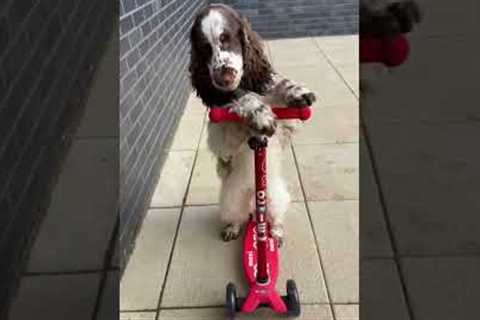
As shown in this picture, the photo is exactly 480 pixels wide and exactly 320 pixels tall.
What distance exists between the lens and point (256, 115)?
7.15ft

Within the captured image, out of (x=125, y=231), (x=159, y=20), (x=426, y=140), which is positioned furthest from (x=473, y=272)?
(x=159, y=20)

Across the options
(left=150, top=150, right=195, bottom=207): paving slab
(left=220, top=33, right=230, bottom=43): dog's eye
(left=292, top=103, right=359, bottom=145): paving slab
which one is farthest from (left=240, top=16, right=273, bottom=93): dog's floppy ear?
(left=292, top=103, right=359, bottom=145): paving slab

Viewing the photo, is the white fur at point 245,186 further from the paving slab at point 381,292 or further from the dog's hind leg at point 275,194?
the paving slab at point 381,292

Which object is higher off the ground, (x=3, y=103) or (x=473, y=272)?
(x=3, y=103)

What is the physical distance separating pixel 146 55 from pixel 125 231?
1.37 meters

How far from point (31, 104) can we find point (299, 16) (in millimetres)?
6430

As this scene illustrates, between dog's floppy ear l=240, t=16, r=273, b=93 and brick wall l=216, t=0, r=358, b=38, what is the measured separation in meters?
5.73

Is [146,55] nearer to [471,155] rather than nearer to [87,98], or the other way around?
[87,98]

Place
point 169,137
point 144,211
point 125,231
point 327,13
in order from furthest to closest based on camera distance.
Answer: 1. point 327,13
2. point 169,137
3. point 144,211
4. point 125,231

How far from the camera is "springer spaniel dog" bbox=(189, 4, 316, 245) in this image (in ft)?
7.04

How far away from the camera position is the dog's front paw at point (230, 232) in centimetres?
315

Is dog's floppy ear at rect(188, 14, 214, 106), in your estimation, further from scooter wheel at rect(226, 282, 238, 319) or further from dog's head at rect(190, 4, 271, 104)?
scooter wheel at rect(226, 282, 238, 319)

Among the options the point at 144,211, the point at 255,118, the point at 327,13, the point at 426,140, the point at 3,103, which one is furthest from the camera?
the point at 327,13

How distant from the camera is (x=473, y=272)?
8.93ft
